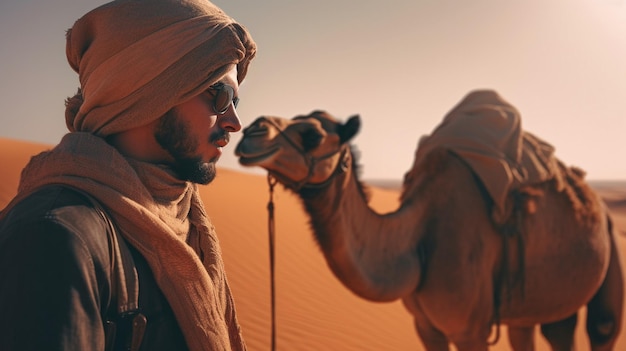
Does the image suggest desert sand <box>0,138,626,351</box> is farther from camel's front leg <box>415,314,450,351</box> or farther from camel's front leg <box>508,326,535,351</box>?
camel's front leg <box>415,314,450,351</box>

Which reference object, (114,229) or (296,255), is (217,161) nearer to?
(114,229)

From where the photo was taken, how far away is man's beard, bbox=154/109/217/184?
4.95ft

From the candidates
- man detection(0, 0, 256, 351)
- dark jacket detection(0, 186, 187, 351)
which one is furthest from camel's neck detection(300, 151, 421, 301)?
dark jacket detection(0, 186, 187, 351)

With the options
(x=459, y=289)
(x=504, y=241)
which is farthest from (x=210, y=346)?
(x=504, y=241)

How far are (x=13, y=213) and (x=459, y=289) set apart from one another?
342cm

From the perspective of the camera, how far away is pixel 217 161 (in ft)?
5.37

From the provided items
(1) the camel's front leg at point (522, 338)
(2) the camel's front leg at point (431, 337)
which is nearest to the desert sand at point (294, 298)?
(1) the camel's front leg at point (522, 338)

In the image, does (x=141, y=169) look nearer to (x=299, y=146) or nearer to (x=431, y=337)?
(x=299, y=146)

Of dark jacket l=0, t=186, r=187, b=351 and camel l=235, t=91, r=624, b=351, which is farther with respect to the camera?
camel l=235, t=91, r=624, b=351

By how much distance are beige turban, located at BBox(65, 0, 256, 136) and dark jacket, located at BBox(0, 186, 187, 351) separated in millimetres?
332

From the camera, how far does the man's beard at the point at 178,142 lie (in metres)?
1.51

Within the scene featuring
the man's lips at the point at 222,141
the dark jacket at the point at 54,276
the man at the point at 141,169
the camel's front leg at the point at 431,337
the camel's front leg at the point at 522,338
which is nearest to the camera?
the dark jacket at the point at 54,276

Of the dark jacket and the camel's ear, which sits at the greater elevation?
the dark jacket

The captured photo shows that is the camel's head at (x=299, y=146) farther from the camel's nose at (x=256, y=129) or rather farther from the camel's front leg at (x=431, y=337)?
the camel's front leg at (x=431, y=337)
